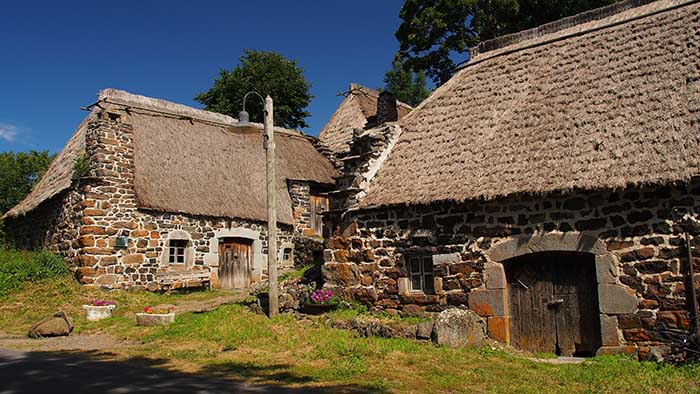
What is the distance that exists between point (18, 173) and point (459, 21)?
2689cm

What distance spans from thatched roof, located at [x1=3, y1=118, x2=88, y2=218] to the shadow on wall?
32.2 feet

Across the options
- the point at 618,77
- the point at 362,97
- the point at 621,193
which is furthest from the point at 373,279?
the point at 362,97

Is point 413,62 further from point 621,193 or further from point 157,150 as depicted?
point 621,193

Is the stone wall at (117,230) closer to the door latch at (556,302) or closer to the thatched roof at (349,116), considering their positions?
the thatched roof at (349,116)

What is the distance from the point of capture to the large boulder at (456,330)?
9492mm

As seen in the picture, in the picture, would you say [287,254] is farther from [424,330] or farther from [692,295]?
[692,295]

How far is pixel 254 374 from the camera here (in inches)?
302

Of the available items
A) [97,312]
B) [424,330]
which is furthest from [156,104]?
[424,330]

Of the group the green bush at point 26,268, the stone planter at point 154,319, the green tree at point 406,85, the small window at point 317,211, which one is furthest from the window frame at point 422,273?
the green tree at point 406,85

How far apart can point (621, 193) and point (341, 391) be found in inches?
217

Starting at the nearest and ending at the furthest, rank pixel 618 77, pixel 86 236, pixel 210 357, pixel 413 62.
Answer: pixel 210 357 < pixel 618 77 < pixel 86 236 < pixel 413 62

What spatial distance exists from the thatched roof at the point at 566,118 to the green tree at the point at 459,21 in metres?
9.46

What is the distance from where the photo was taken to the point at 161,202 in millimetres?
17219

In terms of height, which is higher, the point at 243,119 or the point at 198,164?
the point at 198,164
